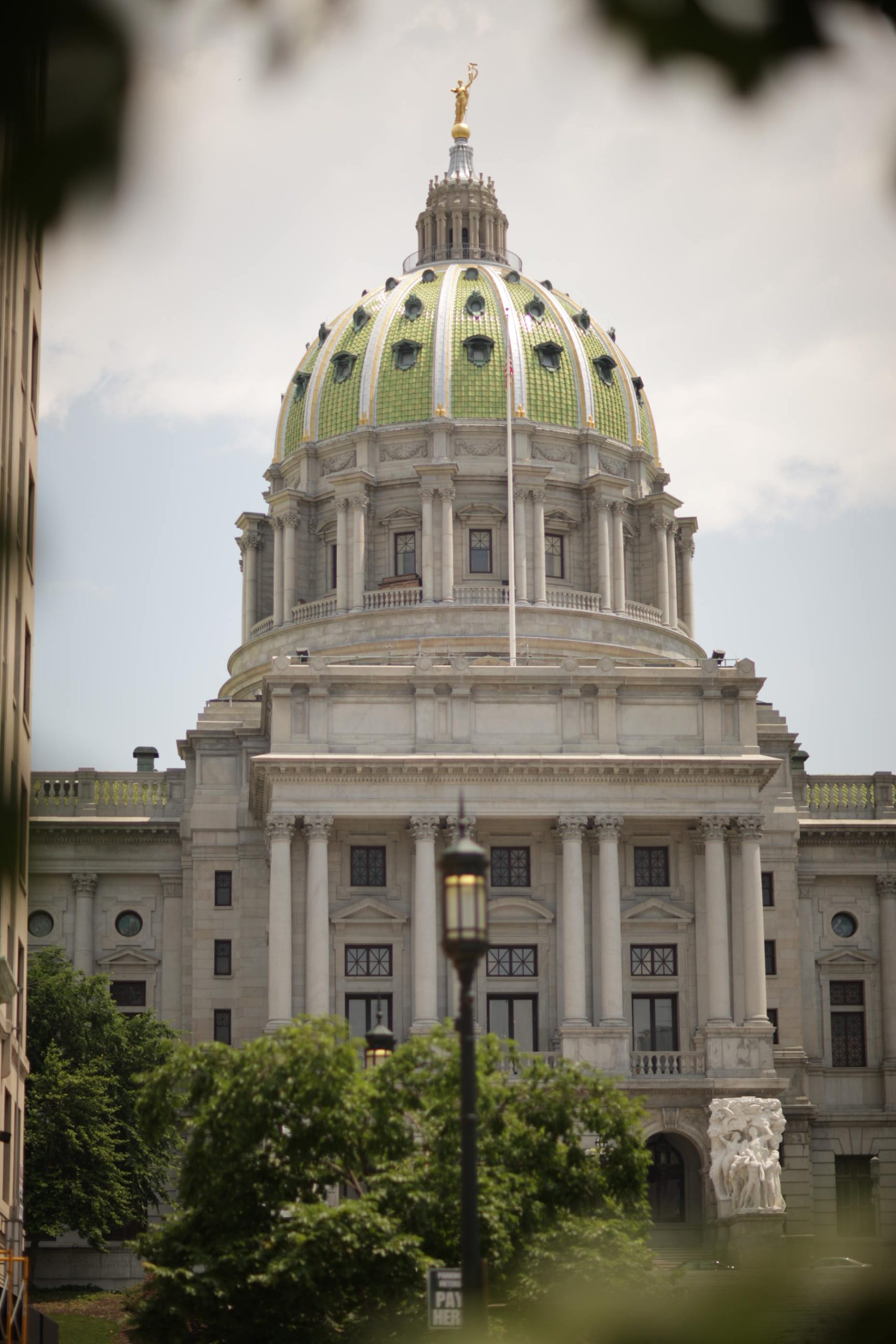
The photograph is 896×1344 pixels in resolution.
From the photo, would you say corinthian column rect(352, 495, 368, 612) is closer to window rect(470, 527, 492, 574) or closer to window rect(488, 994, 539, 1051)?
window rect(470, 527, 492, 574)

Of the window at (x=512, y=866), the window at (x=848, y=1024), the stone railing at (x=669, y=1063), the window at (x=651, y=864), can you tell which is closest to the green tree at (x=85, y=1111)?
the window at (x=512, y=866)

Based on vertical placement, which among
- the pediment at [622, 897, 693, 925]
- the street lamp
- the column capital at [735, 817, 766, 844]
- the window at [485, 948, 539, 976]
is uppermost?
the column capital at [735, 817, 766, 844]

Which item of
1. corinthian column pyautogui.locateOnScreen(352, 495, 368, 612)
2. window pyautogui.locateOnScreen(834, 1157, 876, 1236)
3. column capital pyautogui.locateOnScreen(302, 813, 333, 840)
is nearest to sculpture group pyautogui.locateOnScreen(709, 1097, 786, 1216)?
window pyautogui.locateOnScreen(834, 1157, 876, 1236)

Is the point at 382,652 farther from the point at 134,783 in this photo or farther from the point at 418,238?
the point at 418,238

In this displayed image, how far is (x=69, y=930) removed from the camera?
8006cm

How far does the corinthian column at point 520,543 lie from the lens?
9119 cm

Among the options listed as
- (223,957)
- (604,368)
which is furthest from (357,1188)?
(604,368)

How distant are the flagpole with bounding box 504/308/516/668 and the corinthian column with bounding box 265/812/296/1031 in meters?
13.8

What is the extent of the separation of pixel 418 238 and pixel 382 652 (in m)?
31.2

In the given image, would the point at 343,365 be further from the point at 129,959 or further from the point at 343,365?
the point at 129,959

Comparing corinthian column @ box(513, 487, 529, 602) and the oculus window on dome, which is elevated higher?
the oculus window on dome

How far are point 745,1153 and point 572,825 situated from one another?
11.7m

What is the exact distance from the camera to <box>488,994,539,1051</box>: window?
69938mm

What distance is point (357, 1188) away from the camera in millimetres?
34250
